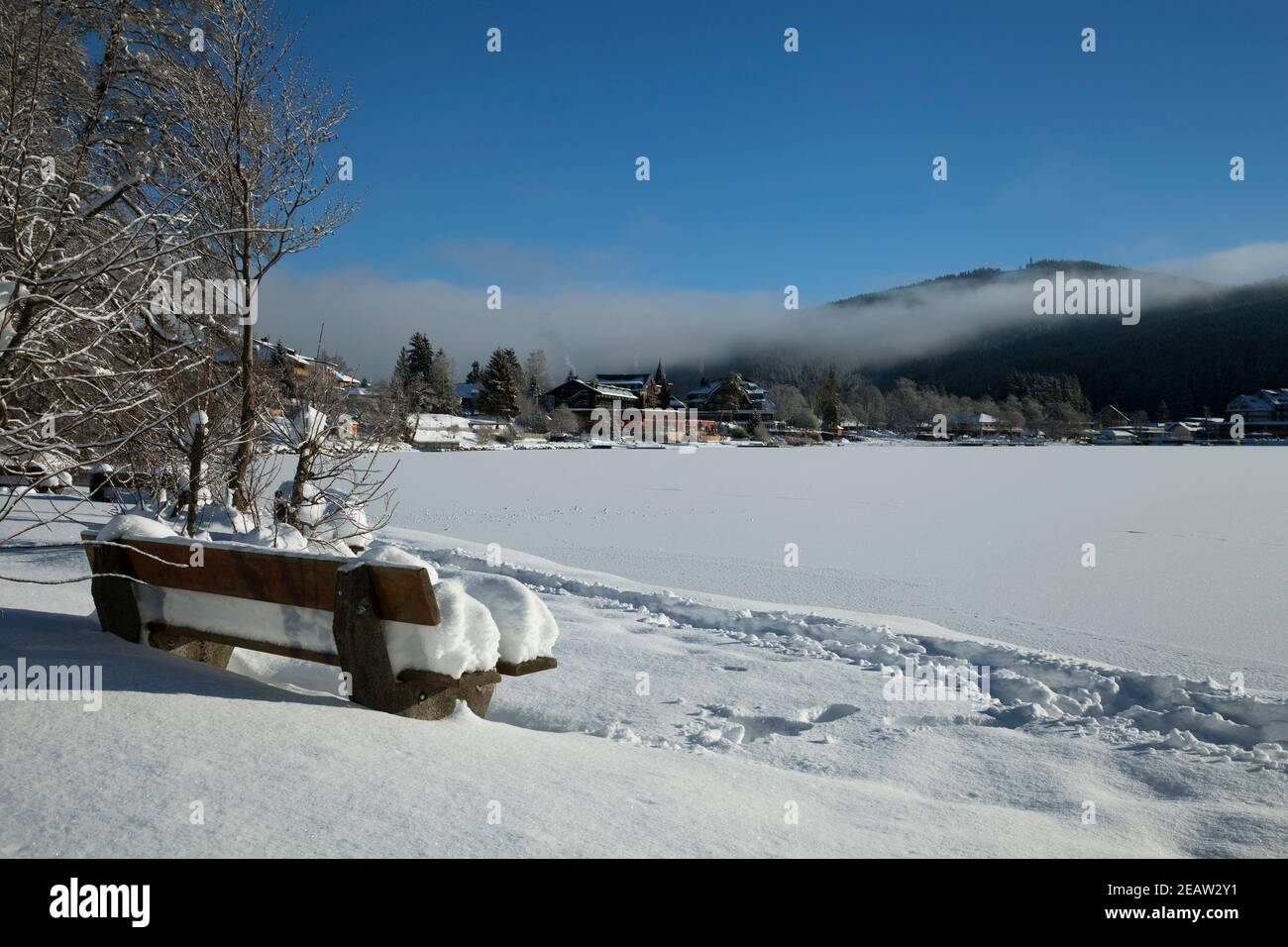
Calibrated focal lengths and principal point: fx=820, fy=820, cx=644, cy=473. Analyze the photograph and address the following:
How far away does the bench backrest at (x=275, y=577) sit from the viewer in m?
3.80

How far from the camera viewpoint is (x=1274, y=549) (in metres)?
12.6

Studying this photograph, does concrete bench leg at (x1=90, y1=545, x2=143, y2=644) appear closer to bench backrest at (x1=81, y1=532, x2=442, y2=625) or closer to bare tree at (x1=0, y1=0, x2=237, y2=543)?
bench backrest at (x1=81, y1=532, x2=442, y2=625)

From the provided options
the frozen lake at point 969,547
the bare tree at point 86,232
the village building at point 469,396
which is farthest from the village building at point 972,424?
A: the bare tree at point 86,232

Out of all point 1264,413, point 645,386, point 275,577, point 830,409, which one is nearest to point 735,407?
point 830,409

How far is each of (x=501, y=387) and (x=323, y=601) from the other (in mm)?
89776

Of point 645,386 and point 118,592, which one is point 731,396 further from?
point 118,592

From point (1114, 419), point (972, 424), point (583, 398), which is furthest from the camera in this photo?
point (972, 424)

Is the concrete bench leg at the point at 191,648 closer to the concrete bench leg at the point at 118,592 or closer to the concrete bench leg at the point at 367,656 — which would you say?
the concrete bench leg at the point at 118,592

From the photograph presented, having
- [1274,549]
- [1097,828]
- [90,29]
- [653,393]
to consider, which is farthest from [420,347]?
[1097,828]

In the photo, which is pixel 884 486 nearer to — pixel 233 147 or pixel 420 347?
pixel 233 147

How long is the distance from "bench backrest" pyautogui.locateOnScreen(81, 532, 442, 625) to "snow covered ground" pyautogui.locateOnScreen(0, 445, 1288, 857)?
44cm

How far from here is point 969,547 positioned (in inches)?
531

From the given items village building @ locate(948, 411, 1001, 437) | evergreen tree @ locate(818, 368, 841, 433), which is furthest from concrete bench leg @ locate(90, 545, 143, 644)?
village building @ locate(948, 411, 1001, 437)

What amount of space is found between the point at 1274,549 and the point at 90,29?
19.5 meters
